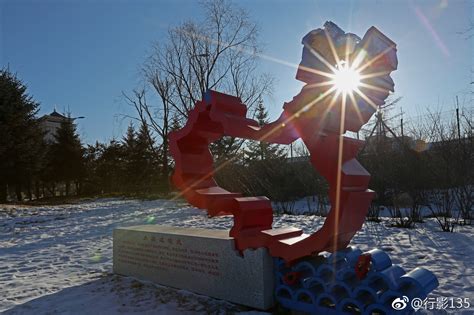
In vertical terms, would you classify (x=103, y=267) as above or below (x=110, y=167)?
below

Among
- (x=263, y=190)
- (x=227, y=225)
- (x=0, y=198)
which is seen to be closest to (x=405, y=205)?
(x=263, y=190)

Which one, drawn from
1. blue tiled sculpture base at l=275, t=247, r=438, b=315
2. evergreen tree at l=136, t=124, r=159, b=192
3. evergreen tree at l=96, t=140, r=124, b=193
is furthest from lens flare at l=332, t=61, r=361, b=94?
evergreen tree at l=96, t=140, r=124, b=193

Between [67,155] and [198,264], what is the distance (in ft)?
101

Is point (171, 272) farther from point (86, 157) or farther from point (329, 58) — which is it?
point (86, 157)

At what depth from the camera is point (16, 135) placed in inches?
878

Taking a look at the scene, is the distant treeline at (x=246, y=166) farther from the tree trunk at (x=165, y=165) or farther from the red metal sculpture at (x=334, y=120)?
the red metal sculpture at (x=334, y=120)

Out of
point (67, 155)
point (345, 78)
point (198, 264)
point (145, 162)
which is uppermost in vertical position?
point (67, 155)

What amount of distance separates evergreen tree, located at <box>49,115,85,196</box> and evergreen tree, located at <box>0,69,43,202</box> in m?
7.15

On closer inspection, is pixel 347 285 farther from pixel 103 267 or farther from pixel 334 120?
pixel 103 267

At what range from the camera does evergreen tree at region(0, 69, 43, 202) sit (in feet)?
70.4

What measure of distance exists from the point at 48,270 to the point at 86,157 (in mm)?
30743

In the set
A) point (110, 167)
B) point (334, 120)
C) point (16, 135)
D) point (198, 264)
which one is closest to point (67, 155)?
point (110, 167)

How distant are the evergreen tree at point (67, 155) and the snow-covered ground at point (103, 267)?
22338 millimetres

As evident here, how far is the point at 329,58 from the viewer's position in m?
3.71
